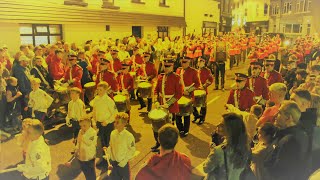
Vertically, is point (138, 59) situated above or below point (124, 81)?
above

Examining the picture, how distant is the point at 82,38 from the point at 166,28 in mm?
5545

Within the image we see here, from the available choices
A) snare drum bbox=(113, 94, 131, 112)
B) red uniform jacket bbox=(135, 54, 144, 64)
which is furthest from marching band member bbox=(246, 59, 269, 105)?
red uniform jacket bbox=(135, 54, 144, 64)

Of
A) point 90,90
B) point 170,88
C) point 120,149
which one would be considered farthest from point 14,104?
point 120,149

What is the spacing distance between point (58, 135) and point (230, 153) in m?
5.04

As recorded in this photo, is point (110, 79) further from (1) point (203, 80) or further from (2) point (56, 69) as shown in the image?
(1) point (203, 80)

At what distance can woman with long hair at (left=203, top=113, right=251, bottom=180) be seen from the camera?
2998 millimetres

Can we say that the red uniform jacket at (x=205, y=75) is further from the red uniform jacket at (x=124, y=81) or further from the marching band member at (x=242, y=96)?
the marching band member at (x=242, y=96)

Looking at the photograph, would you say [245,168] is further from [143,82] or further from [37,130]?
[143,82]

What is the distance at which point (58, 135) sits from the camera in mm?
7082

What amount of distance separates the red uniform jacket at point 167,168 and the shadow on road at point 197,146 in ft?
9.72

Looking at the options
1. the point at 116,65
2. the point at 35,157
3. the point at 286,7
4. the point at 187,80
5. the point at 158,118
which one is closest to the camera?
the point at 35,157

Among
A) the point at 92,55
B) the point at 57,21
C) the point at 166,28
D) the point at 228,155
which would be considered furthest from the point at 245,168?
the point at 166,28

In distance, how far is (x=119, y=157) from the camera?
4.07 metres

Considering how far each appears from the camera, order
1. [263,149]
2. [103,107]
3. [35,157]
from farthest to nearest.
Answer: [103,107] < [35,157] < [263,149]
